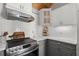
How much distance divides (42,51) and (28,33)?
328 millimetres

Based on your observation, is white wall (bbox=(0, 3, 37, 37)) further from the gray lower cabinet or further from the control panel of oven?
the gray lower cabinet

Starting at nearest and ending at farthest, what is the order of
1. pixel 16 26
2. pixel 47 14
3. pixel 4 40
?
pixel 4 40 → pixel 16 26 → pixel 47 14

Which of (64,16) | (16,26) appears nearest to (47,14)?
(64,16)

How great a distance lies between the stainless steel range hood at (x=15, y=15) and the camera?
1094 millimetres

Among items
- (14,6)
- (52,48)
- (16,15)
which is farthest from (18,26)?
(52,48)

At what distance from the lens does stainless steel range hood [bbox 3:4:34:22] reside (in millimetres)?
1094

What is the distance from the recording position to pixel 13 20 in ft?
3.80

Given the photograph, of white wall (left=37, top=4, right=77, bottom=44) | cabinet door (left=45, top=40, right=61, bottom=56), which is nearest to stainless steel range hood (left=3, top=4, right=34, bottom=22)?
white wall (left=37, top=4, right=77, bottom=44)

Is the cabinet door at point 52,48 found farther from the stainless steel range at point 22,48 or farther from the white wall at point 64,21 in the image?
the stainless steel range at point 22,48

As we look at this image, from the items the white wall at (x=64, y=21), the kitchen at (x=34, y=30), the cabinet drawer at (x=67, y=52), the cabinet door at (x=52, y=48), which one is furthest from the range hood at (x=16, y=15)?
the cabinet drawer at (x=67, y=52)

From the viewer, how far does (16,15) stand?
3.74ft

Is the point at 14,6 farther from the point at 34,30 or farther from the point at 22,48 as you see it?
the point at 22,48

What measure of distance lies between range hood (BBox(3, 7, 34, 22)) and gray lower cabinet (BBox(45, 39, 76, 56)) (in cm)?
42

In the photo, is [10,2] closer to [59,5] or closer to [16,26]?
[16,26]
